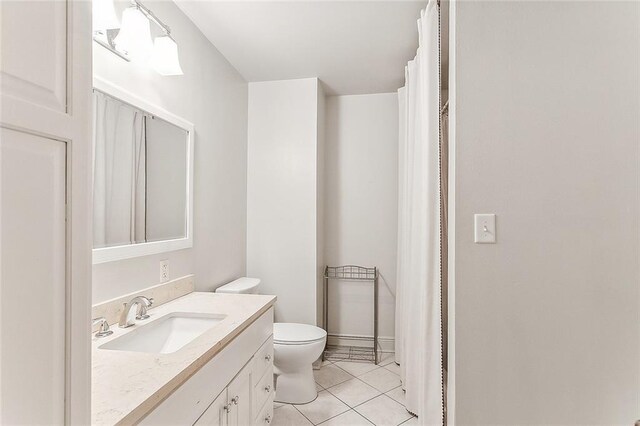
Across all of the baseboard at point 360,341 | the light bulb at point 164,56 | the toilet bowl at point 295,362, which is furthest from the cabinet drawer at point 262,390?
the light bulb at point 164,56

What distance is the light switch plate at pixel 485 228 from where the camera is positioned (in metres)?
1.38

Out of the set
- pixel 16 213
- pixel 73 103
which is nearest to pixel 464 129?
pixel 73 103

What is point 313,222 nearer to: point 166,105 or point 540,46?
point 166,105

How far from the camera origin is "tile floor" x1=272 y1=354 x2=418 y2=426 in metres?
2.10

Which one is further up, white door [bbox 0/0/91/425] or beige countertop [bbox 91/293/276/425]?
white door [bbox 0/0/91/425]

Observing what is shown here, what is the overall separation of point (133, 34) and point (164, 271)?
3.61ft

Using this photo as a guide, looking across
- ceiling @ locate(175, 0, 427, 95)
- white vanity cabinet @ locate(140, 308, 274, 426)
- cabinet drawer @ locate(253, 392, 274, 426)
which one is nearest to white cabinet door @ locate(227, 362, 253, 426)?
white vanity cabinet @ locate(140, 308, 274, 426)

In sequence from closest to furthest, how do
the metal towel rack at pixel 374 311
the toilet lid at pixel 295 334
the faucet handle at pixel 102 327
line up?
the faucet handle at pixel 102 327
the toilet lid at pixel 295 334
the metal towel rack at pixel 374 311

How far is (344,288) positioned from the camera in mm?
3305

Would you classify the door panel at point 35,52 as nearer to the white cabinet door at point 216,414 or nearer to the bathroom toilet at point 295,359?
the white cabinet door at point 216,414

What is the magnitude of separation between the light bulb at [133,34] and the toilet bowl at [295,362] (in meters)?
1.75

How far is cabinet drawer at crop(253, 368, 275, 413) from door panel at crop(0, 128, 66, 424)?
4.12 ft

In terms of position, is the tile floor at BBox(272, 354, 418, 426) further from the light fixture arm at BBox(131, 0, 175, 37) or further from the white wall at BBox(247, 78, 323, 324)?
the light fixture arm at BBox(131, 0, 175, 37)

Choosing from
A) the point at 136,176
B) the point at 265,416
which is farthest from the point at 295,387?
the point at 136,176
